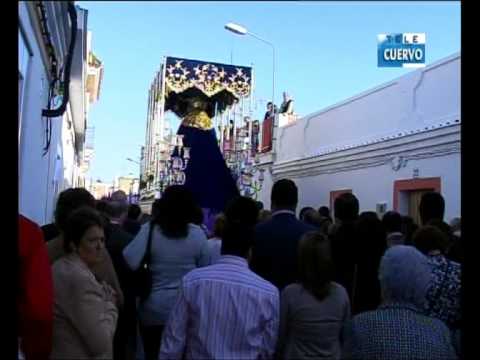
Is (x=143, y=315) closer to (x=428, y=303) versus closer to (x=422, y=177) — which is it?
(x=428, y=303)

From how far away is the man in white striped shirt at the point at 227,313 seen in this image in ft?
10.3

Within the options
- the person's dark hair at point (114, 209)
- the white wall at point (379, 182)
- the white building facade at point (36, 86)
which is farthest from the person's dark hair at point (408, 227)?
the white wall at point (379, 182)

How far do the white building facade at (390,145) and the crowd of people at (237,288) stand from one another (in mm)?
6120

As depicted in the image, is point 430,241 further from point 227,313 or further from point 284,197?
point 227,313

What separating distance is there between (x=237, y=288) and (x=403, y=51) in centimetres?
1729

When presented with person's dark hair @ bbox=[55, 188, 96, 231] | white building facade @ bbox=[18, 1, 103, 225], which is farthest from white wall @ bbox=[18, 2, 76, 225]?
person's dark hair @ bbox=[55, 188, 96, 231]

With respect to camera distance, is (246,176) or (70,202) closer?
(70,202)

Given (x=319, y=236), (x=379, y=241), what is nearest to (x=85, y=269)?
(x=319, y=236)

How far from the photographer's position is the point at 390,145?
12562 mm

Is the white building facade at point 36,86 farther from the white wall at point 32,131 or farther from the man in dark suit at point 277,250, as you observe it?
the man in dark suit at point 277,250

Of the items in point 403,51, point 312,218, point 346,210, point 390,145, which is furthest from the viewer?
point 403,51

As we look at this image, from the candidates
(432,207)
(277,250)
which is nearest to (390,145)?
(432,207)

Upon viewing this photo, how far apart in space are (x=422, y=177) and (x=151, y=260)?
8.31m
